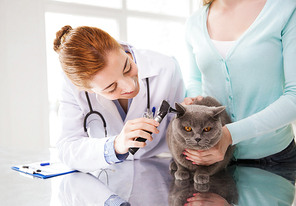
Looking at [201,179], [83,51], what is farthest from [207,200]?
[83,51]

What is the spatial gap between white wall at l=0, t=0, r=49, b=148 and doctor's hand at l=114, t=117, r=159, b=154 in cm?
289

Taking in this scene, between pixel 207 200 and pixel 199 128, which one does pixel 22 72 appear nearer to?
pixel 199 128

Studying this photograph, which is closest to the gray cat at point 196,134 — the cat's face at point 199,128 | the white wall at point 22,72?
the cat's face at point 199,128

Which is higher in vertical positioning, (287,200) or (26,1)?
(26,1)

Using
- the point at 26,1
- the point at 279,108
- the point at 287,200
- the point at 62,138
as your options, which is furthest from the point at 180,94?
the point at 26,1

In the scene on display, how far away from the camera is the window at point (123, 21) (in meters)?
3.67

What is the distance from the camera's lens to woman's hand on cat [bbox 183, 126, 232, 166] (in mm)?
961

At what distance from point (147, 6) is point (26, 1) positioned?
1.86 meters

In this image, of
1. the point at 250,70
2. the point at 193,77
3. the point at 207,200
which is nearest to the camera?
the point at 207,200

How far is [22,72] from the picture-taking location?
11.3 ft

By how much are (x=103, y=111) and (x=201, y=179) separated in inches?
25.1

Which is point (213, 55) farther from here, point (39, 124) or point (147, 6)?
point (147, 6)

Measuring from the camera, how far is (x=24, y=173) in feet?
4.02

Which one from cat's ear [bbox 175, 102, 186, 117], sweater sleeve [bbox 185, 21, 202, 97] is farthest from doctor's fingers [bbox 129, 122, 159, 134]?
sweater sleeve [bbox 185, 21, 202, 97]
